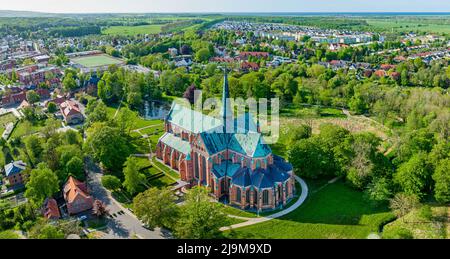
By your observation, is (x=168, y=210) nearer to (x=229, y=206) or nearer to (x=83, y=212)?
(x=229, y=206)

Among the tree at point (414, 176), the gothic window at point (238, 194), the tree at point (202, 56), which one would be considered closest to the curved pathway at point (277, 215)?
the gothic window at point (238, 194)

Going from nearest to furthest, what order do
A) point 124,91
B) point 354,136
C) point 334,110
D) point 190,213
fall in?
point 190,213 → point 354,136 → point 334,110 → point 124,91

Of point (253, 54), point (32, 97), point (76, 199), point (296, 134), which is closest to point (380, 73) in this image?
point (253, 54)

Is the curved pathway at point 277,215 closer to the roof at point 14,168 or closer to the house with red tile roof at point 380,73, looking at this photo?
the roof at point 14,168

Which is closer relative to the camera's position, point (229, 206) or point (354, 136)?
point (229, 206)

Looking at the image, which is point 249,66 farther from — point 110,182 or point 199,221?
point 199,221
